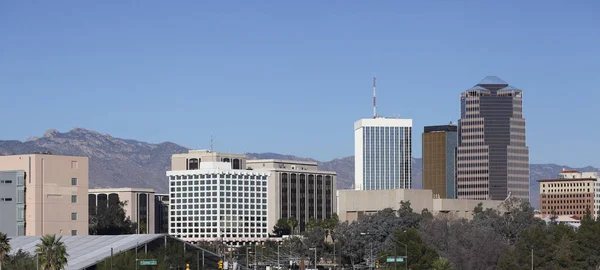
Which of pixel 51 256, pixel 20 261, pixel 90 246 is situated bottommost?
pixel 20 261

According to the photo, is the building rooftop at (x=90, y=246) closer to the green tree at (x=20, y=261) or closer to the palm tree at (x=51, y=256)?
the green tree at (x=20, y=261)

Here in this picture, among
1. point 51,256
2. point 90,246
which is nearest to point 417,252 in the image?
point 90,246

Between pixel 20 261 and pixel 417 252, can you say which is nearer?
pixel 20 261

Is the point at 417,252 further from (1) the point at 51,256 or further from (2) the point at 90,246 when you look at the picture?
(1) the point at 51,256

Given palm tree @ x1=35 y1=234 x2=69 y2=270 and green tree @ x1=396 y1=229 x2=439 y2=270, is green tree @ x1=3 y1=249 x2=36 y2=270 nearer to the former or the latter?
palm tree @ x1=35 y1=234 x2=69 y2=270

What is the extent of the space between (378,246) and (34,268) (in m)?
76.2

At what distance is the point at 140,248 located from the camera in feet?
499

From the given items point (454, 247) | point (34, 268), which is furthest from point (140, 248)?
point (454, 247)

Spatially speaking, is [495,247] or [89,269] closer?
[89,269]

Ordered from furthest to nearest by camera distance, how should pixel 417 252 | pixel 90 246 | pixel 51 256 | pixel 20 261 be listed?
pixel 90 246, pixel 417 252, pixel 20 261, pixel 51 256

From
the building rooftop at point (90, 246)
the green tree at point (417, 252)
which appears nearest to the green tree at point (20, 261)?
the building rooftop at point (90, 246)

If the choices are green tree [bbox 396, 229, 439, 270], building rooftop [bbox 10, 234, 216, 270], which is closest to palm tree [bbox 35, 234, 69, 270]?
building rooftop [bbox 10, 234, 216, 270]

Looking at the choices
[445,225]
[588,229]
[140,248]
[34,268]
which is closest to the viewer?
[34,268]

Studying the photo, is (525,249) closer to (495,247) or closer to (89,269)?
(495,247)
